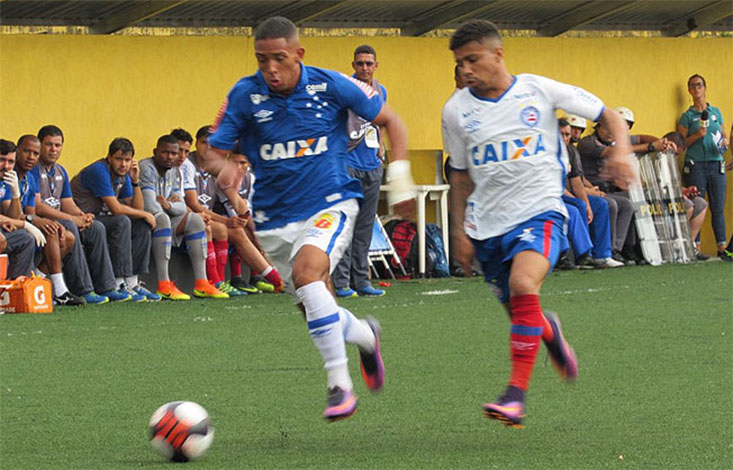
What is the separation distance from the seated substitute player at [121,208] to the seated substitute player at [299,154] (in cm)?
657

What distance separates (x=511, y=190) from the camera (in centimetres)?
659

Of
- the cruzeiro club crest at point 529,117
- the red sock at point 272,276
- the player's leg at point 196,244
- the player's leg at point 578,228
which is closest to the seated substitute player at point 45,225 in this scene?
the player's leg at point 196,244

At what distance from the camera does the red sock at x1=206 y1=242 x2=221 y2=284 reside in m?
13.9

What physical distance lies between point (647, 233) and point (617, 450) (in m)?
13.1

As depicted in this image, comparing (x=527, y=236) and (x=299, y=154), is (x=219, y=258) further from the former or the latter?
(x=527, y=236)

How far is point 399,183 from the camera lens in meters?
6.34

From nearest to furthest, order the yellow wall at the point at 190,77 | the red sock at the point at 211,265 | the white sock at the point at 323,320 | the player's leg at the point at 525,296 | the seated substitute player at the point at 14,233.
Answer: the player's leg at the point at 525,296, the white sock at the point at 323,320, the seated substitute player at the point at 14,233, the red sock at the point at 211,265, the yellow wall at the point at 190,77

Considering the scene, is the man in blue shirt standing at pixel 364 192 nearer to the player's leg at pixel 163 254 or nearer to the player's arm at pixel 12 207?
the player's leg at pixel 163 254

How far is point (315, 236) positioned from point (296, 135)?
49 centimetres

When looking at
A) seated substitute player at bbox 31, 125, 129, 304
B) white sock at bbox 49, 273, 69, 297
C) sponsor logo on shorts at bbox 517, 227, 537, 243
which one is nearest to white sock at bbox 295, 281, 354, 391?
sponsor logo on shorts at bbox 517, 227, 537, 243

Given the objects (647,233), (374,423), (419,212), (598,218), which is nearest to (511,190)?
(374,423)

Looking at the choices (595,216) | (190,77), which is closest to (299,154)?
(190,77)

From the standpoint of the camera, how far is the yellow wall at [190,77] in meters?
15.2

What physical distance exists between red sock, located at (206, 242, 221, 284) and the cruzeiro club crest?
25.2 feet
